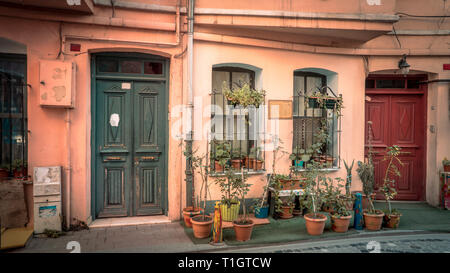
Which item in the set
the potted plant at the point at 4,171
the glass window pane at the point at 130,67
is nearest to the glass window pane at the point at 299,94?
the glass window pane at the point at 130,67

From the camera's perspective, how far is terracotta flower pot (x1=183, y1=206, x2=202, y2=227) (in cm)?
609

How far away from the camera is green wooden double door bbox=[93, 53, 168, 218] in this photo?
20.6ft

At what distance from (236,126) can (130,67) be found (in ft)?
8.41

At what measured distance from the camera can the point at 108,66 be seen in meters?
6.30

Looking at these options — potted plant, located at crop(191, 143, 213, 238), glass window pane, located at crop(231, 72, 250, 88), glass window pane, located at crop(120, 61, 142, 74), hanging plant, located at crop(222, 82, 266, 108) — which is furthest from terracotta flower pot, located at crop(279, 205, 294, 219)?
glass window pane, located at crop(120, 61, 142, 74)

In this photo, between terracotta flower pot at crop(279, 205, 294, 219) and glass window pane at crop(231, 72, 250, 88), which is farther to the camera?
glass window pane at crop(231, 72, 250, 88)

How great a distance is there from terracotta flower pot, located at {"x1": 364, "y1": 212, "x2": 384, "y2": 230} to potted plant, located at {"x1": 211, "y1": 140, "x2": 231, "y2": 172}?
2.90m

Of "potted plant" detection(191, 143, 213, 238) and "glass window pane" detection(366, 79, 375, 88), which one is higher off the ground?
"glass window pane" detection(366, 79, 375, 88)

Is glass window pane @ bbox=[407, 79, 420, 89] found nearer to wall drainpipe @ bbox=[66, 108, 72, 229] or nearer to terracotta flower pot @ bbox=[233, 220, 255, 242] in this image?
terracotta flower pot @ bbox=[233, 220, 255, 242]

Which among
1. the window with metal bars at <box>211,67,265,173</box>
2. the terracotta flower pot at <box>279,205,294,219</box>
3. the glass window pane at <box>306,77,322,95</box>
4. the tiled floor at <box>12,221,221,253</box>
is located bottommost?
the tiled floor at <box>12,221,221,253</box>

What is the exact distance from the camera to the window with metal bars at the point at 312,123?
7.51 m

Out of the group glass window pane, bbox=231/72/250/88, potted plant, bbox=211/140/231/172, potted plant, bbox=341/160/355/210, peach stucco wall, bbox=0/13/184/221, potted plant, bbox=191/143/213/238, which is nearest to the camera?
potted plant, bbox=191/143/213/238

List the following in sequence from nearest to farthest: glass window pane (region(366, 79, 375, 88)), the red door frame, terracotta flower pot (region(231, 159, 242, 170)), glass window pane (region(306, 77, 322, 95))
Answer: terracotta flower pot (region(231, 159, 242, 170)), glass window pane (region(306, 77, 322, 95)), the red door frame, glass window pane (region(366, 79, 375, 88))

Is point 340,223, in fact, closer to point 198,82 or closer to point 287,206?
point 287,206
